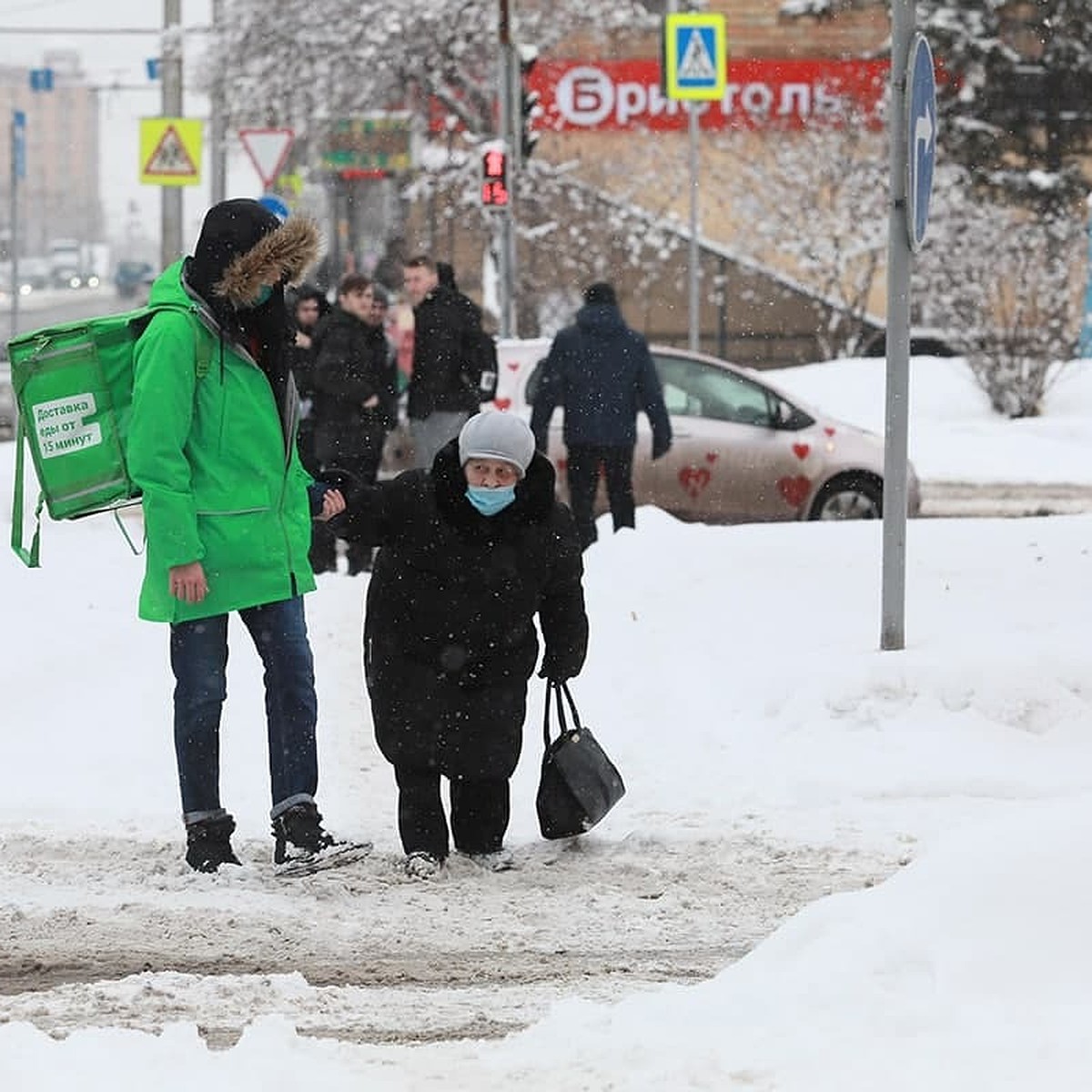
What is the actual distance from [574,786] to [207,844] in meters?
0.98

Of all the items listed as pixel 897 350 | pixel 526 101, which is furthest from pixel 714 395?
pixel 897 350

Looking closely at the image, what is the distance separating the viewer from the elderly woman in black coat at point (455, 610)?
6.60 metres

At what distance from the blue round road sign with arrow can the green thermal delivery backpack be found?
289cm

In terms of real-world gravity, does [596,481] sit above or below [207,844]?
above

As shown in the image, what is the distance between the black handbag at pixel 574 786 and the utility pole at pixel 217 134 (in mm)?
24157

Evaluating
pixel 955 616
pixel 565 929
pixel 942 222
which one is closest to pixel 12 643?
pixel 955 616

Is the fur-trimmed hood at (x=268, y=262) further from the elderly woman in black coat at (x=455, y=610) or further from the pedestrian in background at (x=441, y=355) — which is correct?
the pedestrian in background at (x=441, y=355)

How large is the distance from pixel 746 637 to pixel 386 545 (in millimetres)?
3199

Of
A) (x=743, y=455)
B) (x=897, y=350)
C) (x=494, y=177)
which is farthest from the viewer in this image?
(x=494, y=177)

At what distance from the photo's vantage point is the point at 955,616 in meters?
9.54

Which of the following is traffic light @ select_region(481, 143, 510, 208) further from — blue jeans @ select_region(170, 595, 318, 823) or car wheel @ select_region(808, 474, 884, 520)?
blue jeans @ select_region(170, 595, 318, 823)

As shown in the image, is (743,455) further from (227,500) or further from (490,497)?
(227,500)

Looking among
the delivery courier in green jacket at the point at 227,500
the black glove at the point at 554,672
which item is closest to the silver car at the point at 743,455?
the black glove at the point at 554,672

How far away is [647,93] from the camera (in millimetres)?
44000
